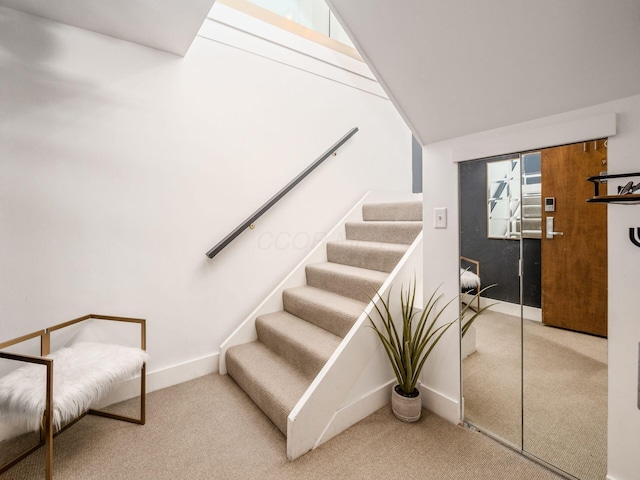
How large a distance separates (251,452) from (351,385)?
2.00 feet

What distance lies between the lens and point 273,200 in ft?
8.08

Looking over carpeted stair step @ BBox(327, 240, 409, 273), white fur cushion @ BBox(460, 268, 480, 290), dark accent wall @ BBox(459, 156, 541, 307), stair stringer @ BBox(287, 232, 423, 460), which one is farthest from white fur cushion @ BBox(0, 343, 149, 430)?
dark accent wall @ BBox(459, 156, 541, 307)

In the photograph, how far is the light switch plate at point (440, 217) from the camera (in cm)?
175

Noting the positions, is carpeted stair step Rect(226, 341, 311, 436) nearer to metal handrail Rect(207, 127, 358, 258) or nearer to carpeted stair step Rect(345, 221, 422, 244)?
metal handrail Rect(207, 127, 358, 258)

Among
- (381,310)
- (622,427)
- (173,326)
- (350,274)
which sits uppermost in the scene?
(350,274)

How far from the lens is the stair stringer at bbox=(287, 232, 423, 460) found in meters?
1.47

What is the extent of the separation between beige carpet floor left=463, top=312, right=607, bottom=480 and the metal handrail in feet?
Answer: 5.55

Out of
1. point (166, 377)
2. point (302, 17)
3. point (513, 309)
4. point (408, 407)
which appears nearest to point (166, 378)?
point (166, 377)

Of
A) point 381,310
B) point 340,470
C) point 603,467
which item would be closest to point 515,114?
point 381,310

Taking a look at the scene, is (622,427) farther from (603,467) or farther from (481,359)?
(481,359)

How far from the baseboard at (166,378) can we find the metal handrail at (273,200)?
2.65ft

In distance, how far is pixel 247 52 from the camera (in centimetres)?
244

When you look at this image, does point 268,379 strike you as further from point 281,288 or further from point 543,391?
point 543,391

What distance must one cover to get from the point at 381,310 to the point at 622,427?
3.60 ft
